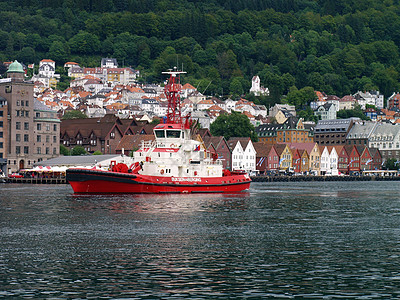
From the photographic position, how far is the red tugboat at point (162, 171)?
8000 cm

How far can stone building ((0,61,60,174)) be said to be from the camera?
146 metres

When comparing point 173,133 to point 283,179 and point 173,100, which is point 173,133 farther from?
point 283,179

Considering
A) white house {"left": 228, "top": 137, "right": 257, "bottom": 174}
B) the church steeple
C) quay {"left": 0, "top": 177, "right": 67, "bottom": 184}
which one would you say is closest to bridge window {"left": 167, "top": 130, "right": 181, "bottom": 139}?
quay {"left": 0, "top": 177, "right": 67, "bottom": 184}

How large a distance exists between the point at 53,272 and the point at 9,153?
386ft

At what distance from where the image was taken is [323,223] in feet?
169

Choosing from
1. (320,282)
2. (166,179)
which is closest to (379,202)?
(166,179)

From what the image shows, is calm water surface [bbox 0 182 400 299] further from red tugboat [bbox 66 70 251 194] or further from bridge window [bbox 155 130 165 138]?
bridge window [bbox 155 130 165 138]

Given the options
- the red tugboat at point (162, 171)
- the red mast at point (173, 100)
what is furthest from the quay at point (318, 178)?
the red tugboat at point (162, 171)

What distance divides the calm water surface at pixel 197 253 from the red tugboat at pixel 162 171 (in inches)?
678

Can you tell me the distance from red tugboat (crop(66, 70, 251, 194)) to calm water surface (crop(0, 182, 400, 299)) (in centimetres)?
1723

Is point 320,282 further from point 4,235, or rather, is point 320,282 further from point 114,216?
point 114,216

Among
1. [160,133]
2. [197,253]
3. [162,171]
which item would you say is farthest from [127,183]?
[197,253]

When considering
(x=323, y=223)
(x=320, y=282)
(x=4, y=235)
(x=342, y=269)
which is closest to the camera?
(x=320, y=282)

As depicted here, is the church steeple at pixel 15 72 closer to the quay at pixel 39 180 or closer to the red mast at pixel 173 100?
the quay at pixel 39 180
